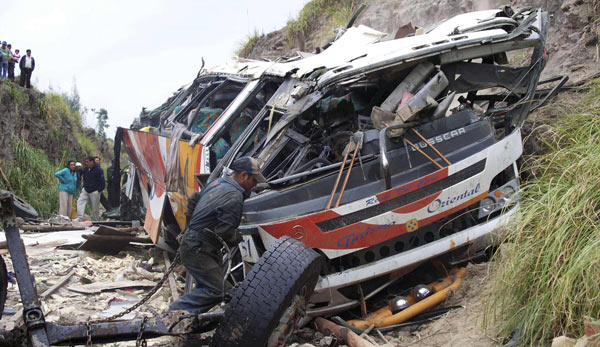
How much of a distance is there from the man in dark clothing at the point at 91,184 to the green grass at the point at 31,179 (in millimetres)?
961

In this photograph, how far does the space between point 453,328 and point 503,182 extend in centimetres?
146

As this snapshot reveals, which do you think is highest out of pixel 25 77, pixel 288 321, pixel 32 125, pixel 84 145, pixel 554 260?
pixel 25 77

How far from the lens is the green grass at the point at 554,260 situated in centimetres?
301

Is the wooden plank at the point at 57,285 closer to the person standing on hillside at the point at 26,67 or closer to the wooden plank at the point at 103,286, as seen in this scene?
the wooden plank at the point at 103,286

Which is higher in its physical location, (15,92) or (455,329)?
(15,92)

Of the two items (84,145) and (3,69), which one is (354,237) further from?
(84,145)

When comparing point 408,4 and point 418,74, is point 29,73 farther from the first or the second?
point 418,74

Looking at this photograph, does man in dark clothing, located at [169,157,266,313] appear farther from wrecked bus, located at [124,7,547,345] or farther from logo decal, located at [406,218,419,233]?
logo decal, located at [406,218,419,233]

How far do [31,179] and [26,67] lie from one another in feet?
13.4

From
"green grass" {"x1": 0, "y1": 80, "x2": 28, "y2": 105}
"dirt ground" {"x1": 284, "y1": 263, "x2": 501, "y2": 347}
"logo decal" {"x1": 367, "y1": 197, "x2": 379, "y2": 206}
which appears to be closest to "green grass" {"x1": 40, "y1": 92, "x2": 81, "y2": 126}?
"green grass" {"x1": 0, "y1": 80, "x2": 28, "y2": 105}

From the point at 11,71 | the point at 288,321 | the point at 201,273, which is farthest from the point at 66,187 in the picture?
the point at 288,321

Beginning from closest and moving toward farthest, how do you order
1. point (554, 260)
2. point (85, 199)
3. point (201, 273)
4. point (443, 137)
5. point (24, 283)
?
point (24, 283), point (554, 260), point (201, 273), point (443, 137), point (85, 199)

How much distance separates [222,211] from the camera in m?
3.83

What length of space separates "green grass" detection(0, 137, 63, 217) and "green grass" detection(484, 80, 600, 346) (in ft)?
37.0
